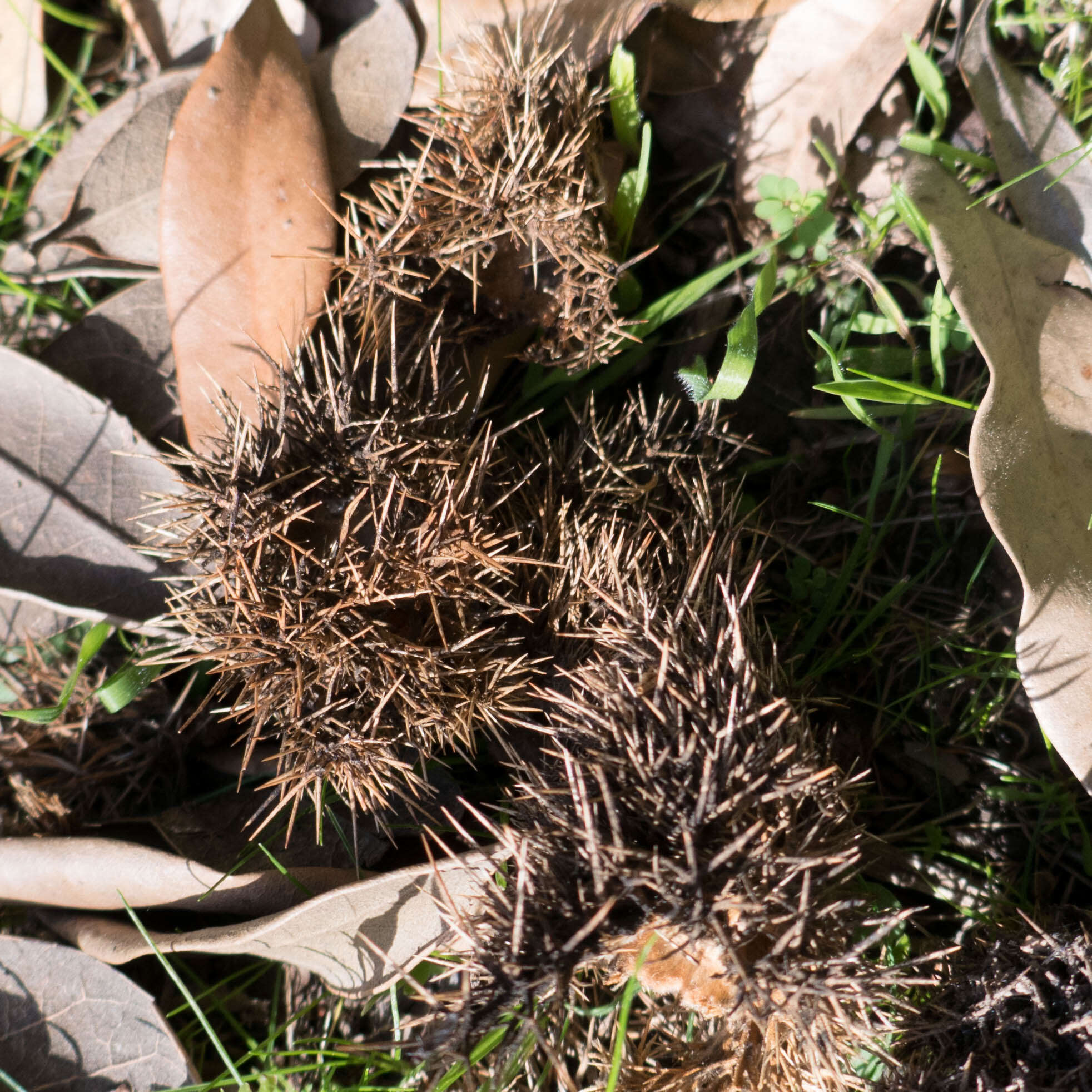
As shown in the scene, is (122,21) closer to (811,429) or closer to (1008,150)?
(811,429)

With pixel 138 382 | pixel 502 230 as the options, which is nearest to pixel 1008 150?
pixel 502 230

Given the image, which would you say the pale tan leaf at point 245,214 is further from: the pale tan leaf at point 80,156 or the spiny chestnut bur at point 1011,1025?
the spiny chestnut bur at point 1011,1025

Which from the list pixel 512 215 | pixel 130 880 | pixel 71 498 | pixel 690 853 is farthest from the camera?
pixel 71 498

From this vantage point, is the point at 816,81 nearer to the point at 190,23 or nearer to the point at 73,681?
the point at 190,23

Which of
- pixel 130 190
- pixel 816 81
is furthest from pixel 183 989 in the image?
pixel 816 81

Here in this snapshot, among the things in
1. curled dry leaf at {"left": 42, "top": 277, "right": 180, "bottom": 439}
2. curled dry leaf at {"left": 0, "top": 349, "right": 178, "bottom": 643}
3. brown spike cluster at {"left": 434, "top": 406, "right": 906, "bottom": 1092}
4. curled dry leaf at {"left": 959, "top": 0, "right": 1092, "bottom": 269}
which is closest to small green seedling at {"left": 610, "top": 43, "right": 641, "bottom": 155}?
curled dry leaf at {"left": 959, "top": 0, "right": 1092, "bottom": 269}

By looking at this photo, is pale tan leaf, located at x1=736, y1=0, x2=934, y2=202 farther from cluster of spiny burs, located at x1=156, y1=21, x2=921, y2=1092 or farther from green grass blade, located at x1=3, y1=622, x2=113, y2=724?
green grass blade, located at x1=3, y1=622, x2=113, y2=724

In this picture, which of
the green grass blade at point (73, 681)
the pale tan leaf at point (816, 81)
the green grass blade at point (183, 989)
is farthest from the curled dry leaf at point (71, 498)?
the pale tan leaf at point (816, 81)
